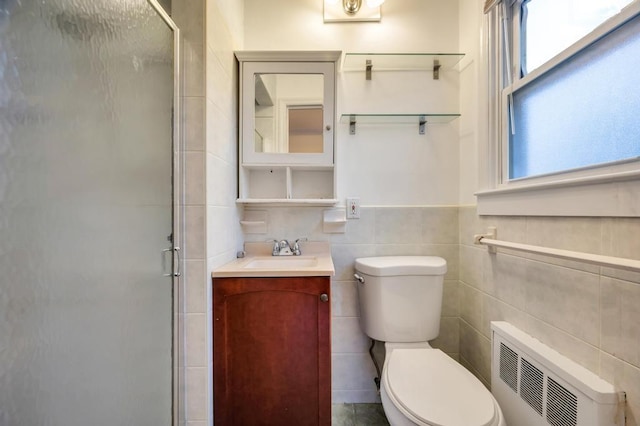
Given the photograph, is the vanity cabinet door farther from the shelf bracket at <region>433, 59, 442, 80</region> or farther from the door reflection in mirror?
the shelf bracket at <region>433, 59, 442, 80</region>

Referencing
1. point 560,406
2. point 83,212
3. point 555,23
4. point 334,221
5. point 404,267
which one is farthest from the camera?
point 334,221

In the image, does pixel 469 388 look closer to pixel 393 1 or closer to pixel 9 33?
pixel 9 33

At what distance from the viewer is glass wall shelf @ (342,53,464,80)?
4.91 ft

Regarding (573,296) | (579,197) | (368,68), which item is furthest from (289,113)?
(573,296)

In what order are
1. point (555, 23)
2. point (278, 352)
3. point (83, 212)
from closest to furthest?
point (83, 212), point (555, 23), point (278, 352)

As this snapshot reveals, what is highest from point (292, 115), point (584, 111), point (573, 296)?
point (292, 115)

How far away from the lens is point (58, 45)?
0.59 metres

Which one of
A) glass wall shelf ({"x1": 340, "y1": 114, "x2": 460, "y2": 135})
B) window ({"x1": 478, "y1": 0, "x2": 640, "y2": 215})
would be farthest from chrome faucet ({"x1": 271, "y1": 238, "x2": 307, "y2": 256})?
window ({"x1": 478, "y1": 0, "x2": 640, "y2": 215})

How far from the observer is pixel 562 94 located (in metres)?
0.96

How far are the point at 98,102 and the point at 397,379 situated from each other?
132 centimetres

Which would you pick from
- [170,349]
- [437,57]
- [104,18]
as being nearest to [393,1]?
[437,57]

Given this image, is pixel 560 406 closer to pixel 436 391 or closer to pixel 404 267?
pixel 436 391

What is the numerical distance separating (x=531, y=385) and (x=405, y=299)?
530 millimetres

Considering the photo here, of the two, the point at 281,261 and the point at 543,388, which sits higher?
the point at 281,261
